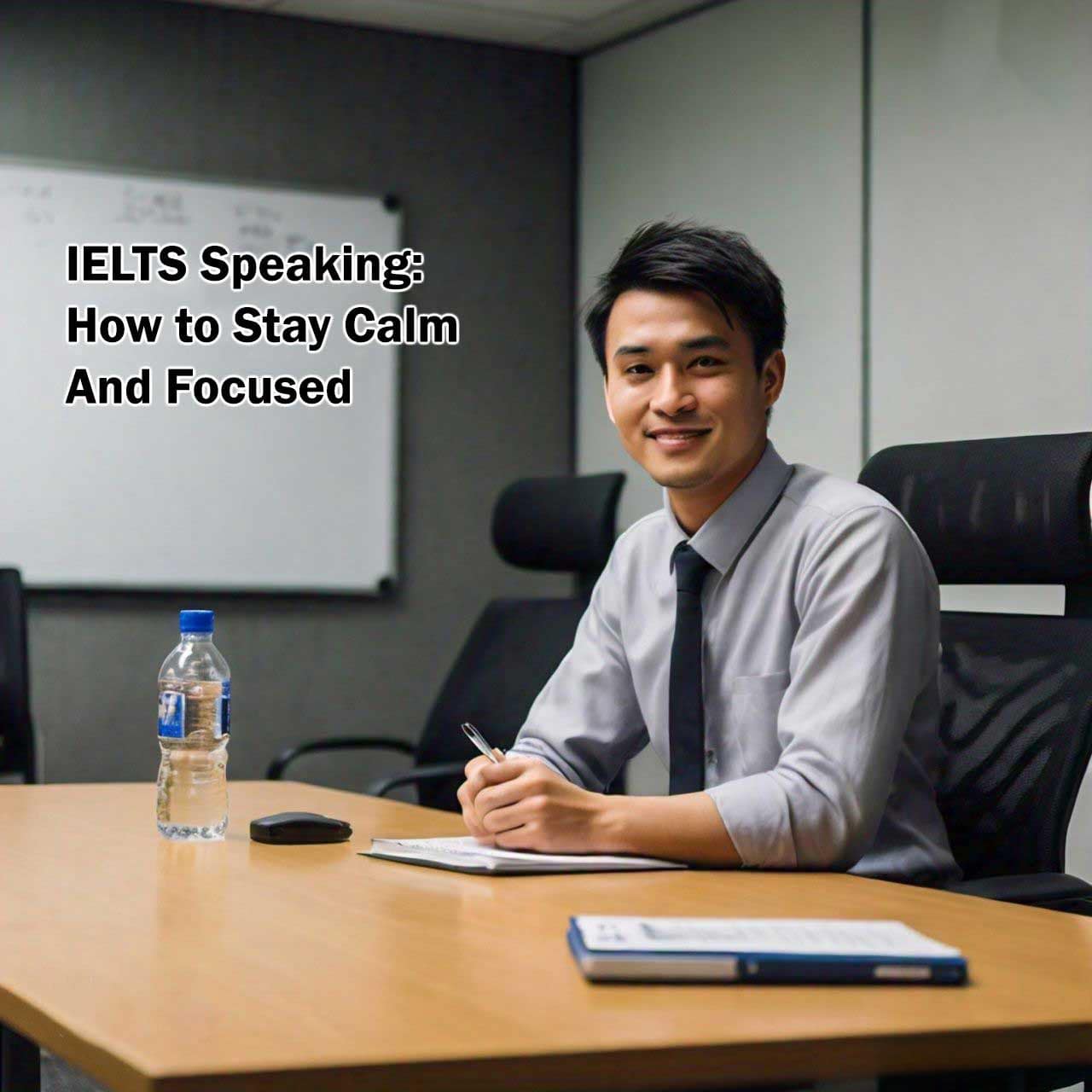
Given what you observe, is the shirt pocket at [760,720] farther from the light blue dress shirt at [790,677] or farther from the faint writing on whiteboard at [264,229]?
the faint writing on whiteboard at [264,229]

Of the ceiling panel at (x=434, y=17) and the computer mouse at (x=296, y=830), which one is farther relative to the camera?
the ceiling panel at (x=434, y=17)

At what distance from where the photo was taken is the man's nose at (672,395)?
2012 mm

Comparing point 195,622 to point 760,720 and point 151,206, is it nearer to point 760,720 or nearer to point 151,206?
point 760,720

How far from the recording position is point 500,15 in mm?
4734

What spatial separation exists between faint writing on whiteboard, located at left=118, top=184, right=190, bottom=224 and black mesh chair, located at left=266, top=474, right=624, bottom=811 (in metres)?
1.61

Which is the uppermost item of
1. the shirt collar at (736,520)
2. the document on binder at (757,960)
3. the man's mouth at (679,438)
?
the man's mouth at (679,438)

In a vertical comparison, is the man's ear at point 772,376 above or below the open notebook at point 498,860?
above

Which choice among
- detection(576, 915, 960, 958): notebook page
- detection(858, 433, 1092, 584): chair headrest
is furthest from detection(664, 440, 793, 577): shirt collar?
detection(576, 915, 960, 958): notebook page

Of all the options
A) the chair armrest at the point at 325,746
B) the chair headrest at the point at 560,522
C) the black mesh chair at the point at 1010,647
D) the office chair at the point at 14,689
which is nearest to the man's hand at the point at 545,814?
the black mesh chair at the point at 1010,647

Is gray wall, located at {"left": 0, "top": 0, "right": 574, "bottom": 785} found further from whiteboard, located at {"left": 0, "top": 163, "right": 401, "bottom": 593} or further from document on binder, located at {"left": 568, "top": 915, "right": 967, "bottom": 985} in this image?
document on binder, located at {"left": 568, "top": 915, "right": 967, "bottom": 985}

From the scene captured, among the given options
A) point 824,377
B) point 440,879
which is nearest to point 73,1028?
point 440,879

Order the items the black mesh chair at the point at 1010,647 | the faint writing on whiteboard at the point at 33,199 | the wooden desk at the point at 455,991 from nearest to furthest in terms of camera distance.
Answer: the wooden desk at the point at 455,991 → the black mesh chair at the point at 1010,647 → the faint writing on whiteboard at the point at 33,199

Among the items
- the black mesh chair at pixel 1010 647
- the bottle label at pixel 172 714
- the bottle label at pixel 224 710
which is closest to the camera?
the bottle label at pixel 172 714

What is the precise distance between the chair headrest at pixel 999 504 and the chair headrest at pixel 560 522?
994 millimetres
